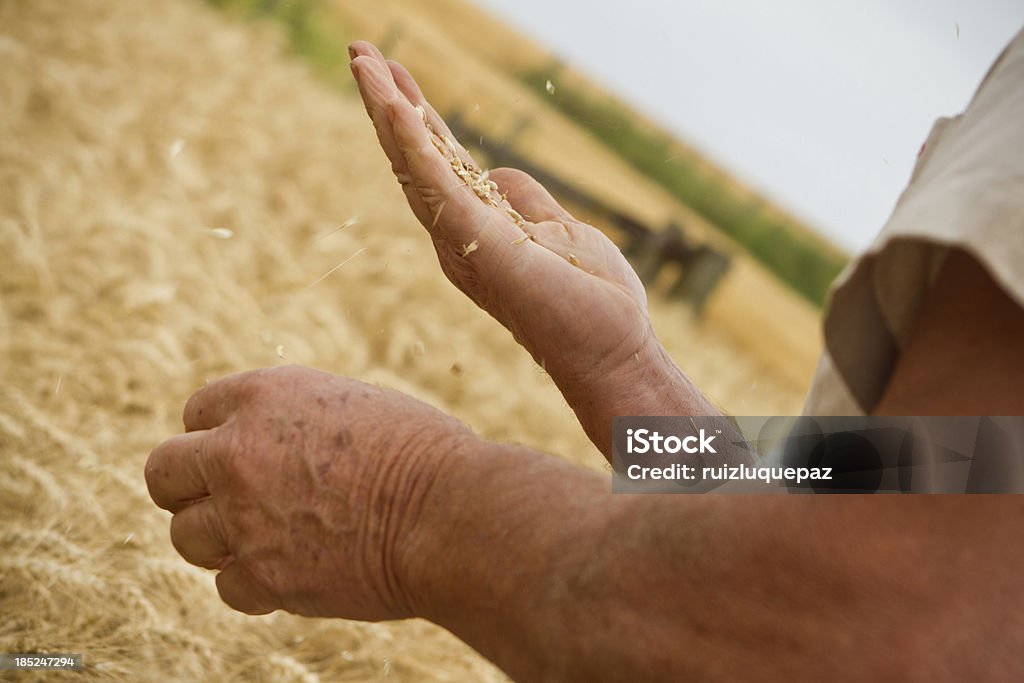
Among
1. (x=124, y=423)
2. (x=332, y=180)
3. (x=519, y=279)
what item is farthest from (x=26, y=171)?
(x=519, y=279)

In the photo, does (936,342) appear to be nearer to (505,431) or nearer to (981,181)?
(981,181)

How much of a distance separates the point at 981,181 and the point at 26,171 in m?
3.19

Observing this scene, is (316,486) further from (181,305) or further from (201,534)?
(181,305)

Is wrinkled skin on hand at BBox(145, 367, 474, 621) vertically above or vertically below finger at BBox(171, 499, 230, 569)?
above

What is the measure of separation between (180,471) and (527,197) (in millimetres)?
893

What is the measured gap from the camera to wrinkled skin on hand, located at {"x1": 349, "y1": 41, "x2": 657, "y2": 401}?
1341mm

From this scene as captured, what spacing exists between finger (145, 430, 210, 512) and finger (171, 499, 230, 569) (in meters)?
0.02

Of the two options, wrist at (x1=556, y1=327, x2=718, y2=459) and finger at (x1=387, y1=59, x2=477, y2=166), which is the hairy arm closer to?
wrist at (x1=556, y1=327, x2=718, y2=459)

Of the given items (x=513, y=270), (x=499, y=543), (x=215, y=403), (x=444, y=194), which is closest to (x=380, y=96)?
(x=444, y=194)

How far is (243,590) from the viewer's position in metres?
1.01

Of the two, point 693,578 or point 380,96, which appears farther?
point 380,96

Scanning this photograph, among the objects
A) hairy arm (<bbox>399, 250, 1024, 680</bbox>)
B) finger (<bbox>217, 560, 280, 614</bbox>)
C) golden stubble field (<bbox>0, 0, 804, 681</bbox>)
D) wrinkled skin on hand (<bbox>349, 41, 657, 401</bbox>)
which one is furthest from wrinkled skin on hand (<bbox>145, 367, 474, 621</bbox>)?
golden stubble field (<bbox>0, 0, 804, 681</bbox>)

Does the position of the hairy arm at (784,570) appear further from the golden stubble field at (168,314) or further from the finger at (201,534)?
the golden stubble field at (168,314)

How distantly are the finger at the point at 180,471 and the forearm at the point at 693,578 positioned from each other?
1.02 feet
